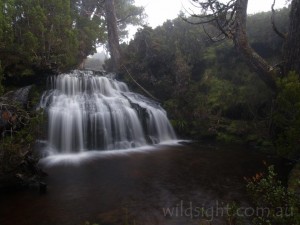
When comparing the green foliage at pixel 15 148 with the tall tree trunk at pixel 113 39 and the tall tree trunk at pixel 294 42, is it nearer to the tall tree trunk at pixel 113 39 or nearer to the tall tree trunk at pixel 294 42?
the tall tree trunk at pixel 294 42

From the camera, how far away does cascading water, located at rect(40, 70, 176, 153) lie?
10828 millimetres

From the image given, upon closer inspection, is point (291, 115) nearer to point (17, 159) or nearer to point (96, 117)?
point (17, 159)

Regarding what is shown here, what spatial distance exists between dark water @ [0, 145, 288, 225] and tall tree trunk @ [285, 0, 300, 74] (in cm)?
298

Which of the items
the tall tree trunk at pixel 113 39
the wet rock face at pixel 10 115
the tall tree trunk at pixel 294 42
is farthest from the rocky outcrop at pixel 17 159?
the tall tree trunk at pixel 113 39

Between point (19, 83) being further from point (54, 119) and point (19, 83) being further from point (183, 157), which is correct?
point (183, 157)

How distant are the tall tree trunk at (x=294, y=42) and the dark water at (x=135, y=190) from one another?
298 cm

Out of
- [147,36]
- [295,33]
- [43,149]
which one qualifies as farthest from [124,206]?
[147,36]

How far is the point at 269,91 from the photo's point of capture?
34.7 feet

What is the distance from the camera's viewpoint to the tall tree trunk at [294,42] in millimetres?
8742

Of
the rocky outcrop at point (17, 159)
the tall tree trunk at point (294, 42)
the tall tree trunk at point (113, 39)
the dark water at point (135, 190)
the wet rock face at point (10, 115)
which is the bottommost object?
the dark water at point (135, 190)

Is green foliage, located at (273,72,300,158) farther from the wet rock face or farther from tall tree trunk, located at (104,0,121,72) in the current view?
tall tree trunk, located at (104,0,121,72)

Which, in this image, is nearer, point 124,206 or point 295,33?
point 124,206

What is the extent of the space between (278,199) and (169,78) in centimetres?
1179

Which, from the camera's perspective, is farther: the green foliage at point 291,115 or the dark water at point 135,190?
the green foliage at point 291,115
